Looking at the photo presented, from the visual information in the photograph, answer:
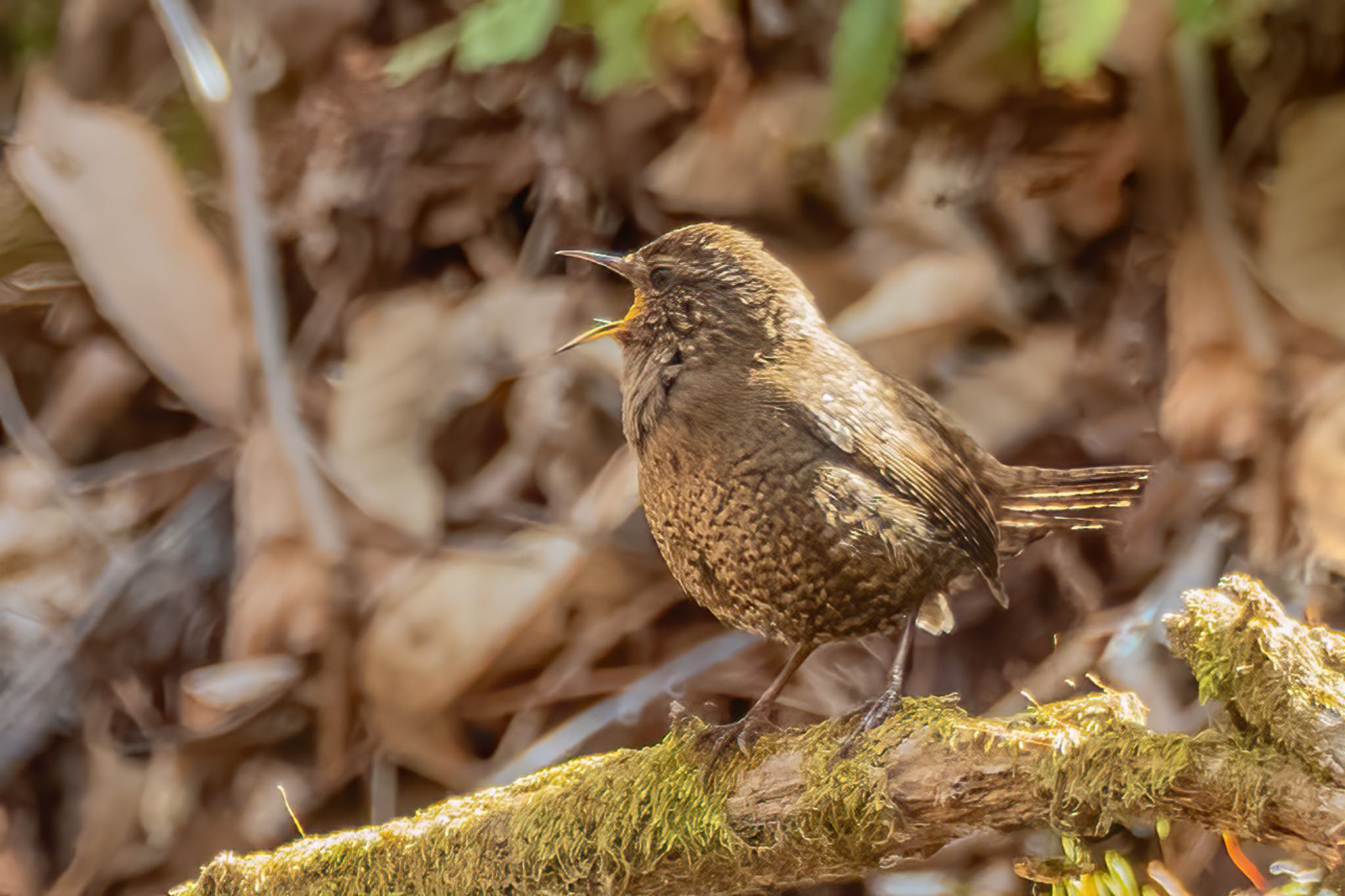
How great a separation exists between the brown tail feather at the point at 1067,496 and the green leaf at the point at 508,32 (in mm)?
1289

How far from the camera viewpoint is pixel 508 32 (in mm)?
2504

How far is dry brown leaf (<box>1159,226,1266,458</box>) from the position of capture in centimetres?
315

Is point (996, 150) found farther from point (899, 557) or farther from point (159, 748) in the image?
point (159, 748)

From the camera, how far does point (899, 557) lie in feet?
6.61

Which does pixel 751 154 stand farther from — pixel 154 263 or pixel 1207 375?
pixel 154 263

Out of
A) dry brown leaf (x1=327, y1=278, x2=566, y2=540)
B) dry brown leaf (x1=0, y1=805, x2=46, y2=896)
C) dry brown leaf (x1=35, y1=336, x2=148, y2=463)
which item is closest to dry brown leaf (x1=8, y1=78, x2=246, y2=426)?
dry brown leaf (x1=35, y1=336, x2=148, y2=463)

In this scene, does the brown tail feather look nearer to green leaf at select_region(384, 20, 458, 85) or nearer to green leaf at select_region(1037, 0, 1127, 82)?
green leaf at select_region(1037, 0, 1127, 82)

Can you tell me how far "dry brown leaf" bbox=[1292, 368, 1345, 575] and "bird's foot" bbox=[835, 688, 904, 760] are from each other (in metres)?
1.40

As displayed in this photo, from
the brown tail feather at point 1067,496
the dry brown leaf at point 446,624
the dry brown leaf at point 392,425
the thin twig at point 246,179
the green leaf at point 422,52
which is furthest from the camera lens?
the thin twig at point 246,179

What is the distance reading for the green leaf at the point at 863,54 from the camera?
7.95 feet

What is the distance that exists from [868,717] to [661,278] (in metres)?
0.86

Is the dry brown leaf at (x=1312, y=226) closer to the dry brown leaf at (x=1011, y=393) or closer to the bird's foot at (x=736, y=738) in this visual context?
the dry brown leaf at (x=1011, y=393)

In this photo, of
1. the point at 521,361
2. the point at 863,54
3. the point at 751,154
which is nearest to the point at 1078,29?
the point at 863,54

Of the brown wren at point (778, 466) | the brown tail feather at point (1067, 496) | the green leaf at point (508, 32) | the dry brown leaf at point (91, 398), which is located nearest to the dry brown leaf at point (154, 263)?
the dry brown leaf at point (91, 398)
